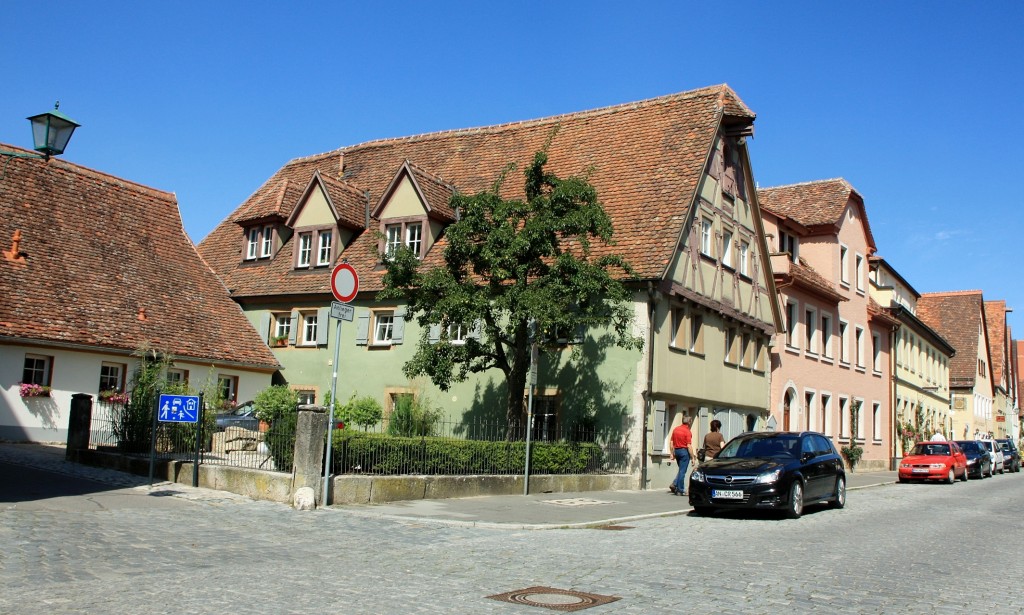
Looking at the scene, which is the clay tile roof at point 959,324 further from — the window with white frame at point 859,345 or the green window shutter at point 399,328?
the green window shutter at point 399,328

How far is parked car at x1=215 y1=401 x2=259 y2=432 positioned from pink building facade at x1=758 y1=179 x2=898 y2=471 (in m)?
16.5

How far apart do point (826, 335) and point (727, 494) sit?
2242cm

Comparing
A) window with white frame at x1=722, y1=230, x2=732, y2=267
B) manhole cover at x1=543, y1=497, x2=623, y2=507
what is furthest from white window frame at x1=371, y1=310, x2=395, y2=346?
manhole cover at x1=543, y1=497, x2=623, y2=507

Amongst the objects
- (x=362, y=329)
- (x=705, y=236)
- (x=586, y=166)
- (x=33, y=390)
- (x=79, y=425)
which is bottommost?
(x=79, y=425)

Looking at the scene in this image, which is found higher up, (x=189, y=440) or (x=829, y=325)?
(x=829, y=325)

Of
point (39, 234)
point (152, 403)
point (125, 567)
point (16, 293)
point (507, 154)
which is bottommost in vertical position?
point (125, 567)

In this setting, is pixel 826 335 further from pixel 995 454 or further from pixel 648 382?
pixel 648 382

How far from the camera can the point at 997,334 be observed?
7181 centimetres

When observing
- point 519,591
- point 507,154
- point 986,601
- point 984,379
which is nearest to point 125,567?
point 519,591

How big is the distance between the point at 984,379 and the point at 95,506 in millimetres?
64590

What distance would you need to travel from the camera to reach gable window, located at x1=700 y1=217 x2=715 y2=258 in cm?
2614

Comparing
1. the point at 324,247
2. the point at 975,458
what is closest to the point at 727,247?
the point at 324,247

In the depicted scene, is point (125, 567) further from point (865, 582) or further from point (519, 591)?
point (865, 582)

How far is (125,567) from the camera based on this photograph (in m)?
8.84
